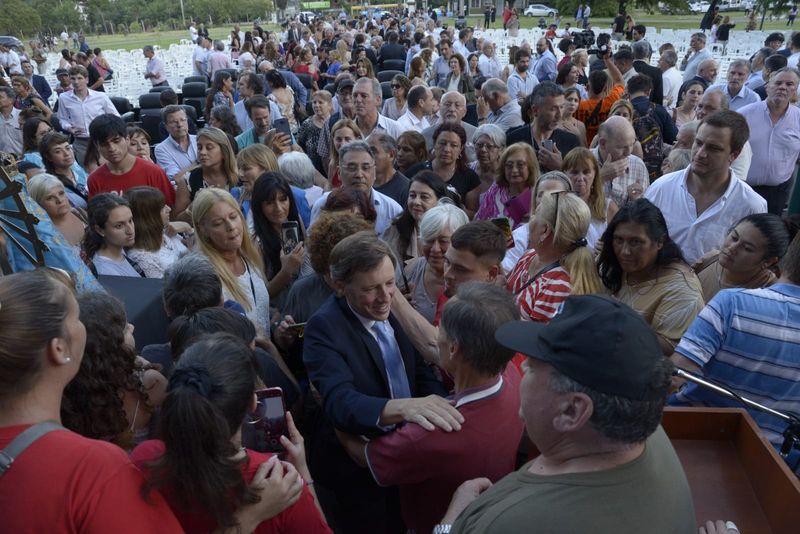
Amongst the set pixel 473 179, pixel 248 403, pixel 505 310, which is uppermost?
→ pixel 505 310

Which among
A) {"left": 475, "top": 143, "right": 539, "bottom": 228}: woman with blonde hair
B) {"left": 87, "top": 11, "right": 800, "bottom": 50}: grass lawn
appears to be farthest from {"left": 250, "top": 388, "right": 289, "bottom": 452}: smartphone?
{"left": 87, "top": 11, "right": 800, "bottom": 50}: grass lawn

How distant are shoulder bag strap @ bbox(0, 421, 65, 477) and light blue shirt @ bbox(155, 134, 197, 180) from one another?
16.4ft

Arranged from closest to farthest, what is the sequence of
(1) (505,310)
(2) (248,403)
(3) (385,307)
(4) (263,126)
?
(2) (248,403)
(1) (505,310)
(3) (385,307)
(4) (263,126)

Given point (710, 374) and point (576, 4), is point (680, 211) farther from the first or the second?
point (576, 4)

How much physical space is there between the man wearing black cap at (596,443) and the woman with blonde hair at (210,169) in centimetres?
415

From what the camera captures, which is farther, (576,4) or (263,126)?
(576,4)

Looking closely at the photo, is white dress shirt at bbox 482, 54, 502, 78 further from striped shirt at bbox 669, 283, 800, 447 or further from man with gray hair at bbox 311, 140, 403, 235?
striped shirt at bbox 669, 283, 800, 447

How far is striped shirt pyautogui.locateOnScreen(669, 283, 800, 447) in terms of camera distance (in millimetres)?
2105

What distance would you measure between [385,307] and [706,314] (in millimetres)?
1293

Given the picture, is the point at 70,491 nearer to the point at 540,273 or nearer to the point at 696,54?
the point at 540,273

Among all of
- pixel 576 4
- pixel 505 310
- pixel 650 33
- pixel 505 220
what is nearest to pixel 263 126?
pixel 505 220

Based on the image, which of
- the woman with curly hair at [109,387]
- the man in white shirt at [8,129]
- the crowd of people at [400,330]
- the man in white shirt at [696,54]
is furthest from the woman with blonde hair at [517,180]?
the man in white shirt at [8,129]

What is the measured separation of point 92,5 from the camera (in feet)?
139

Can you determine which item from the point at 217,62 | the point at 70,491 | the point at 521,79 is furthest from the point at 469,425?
the point at 217,62
